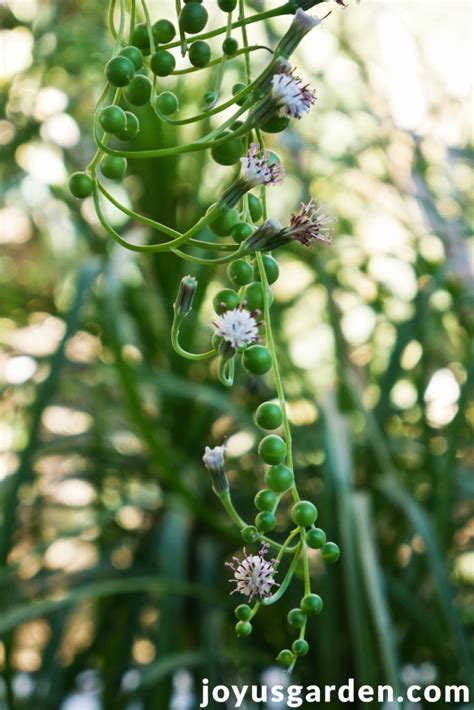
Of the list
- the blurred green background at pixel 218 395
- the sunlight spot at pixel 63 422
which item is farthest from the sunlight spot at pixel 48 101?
the sunlight spot at pixel 63 422

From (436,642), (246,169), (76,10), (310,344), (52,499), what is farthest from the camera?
(76,10)

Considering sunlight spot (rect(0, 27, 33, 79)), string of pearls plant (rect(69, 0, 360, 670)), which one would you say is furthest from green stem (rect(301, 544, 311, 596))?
sunlight spot (rect(0, 27, 33, 79))

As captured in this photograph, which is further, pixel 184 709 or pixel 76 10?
pixel 76 10

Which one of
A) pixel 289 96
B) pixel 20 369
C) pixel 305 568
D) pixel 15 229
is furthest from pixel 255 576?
pixel 15 229

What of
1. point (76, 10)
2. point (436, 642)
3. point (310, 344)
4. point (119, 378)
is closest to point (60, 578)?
point (119, 378)

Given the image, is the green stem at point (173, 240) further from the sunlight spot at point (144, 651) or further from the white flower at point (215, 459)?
the sunlight spot at point (144, 651)

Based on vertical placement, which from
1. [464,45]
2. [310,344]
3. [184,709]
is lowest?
[184,709]

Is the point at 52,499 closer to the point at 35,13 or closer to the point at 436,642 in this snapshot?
the point at 436,642

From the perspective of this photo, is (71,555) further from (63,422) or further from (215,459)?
(215,459)

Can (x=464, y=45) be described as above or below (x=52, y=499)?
above
